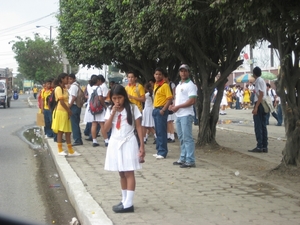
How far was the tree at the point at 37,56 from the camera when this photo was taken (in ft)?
228

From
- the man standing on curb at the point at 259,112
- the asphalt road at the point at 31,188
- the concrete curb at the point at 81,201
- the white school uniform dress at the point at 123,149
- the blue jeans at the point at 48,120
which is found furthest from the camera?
the blue jeans at the point at 48,120

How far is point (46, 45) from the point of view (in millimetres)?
70062

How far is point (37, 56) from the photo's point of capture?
71.6 meters

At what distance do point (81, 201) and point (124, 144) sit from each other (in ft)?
3.37

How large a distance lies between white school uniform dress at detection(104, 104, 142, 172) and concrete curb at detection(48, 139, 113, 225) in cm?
55

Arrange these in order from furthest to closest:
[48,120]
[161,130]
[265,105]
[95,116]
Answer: [48,120]
[95,116]
[265,105]
[161,130]

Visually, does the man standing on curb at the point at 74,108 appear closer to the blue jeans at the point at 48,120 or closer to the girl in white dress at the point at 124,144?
the blue jeans at the point at 48,120

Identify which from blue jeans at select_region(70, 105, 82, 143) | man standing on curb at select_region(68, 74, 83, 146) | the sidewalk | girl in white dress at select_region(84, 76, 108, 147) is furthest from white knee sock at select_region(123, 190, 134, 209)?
blue jeans at select_region(70, 105, 82, 143)

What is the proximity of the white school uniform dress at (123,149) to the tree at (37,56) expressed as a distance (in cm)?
6187

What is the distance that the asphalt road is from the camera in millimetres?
7395

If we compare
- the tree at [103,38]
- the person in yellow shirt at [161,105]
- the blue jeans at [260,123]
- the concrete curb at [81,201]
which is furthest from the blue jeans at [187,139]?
the tree at [103,38]

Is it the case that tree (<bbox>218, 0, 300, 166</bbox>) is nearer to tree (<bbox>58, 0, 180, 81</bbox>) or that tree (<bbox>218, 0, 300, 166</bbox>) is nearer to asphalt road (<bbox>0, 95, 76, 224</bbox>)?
asphalt road (<bbox>0, 95, 76, 224</bbox>)

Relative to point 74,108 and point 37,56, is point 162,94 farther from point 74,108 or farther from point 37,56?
point 37,56

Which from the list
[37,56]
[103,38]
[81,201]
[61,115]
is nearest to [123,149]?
[81,201]
